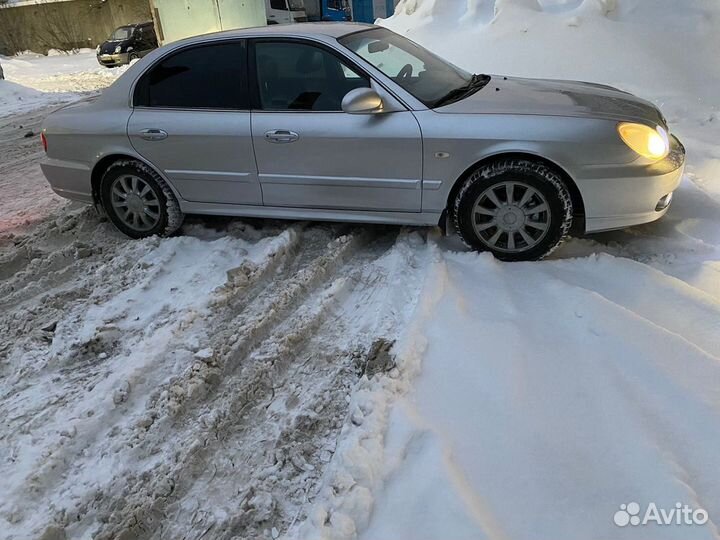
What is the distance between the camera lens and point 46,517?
7.73 feet

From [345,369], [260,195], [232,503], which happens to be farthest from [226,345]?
[260,195]

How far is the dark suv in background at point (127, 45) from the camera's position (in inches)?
722

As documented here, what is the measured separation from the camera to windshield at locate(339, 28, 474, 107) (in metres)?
4.05

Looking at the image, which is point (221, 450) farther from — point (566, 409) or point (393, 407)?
point (566, 409)

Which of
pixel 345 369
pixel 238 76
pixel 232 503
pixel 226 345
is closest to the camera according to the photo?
pixel 232 503

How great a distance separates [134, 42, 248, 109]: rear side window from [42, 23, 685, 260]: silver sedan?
1 cm

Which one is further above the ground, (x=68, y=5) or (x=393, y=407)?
(x=68, y=5)

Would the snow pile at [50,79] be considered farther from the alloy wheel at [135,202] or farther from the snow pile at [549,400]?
the snow pile at [549,400]

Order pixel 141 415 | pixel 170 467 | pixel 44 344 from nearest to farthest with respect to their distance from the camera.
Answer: pixel 170 467
pixel 141 415
pixel 44 344

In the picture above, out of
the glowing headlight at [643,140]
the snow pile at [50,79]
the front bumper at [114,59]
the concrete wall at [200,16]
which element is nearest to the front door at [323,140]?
the glowing headlight at [643,140]

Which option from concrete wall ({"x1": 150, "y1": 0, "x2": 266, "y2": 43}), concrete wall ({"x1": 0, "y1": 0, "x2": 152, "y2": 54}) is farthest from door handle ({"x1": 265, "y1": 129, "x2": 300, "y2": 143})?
concrete wall ({"x1": 0, "y1": 0, "x2": 152, "y2": 54})

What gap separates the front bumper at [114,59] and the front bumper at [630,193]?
18.4 meters

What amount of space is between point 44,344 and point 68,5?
28.4m

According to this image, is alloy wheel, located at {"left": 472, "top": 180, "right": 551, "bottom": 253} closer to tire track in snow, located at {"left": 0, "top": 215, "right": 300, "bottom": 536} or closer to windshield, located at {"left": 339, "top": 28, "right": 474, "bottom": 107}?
windshield, located at {"left": 339, "top": 28, "right": 474, "bottom": 107}
